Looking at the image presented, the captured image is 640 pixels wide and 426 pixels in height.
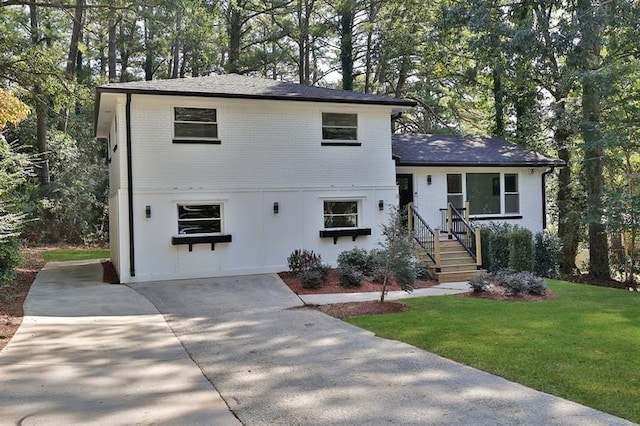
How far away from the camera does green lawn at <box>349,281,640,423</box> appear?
5.04 m

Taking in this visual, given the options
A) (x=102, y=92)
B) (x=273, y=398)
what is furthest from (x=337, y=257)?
(x=273, y=398)

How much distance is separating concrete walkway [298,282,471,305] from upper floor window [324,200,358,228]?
3.57 m

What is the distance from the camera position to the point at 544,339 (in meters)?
7.08

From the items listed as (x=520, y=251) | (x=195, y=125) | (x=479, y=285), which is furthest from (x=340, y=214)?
(x=520, y=251)

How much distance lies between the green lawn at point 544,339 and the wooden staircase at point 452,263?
2.89 meters

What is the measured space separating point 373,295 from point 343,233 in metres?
3.76

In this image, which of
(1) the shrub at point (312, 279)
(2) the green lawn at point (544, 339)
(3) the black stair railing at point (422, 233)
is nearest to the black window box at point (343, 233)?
(3) the black stair railing at point (422, 233)

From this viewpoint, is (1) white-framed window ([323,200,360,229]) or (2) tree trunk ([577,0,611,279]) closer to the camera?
(2) tree trunk ([577,0,611,279])

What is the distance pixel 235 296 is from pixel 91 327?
3.38m

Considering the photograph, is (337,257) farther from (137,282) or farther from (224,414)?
(224,414)

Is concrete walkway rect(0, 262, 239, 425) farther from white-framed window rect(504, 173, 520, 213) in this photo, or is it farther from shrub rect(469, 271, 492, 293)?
white-framed window rect(504, 173, 520, 213)

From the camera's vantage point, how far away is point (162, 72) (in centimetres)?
3366

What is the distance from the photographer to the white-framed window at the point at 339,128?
14995 mm

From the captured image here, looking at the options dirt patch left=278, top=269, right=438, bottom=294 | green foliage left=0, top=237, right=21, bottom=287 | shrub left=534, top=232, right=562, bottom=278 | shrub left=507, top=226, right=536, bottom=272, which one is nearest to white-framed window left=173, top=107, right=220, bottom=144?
dirt patch left=278, top=269, right=438, bottom=294
